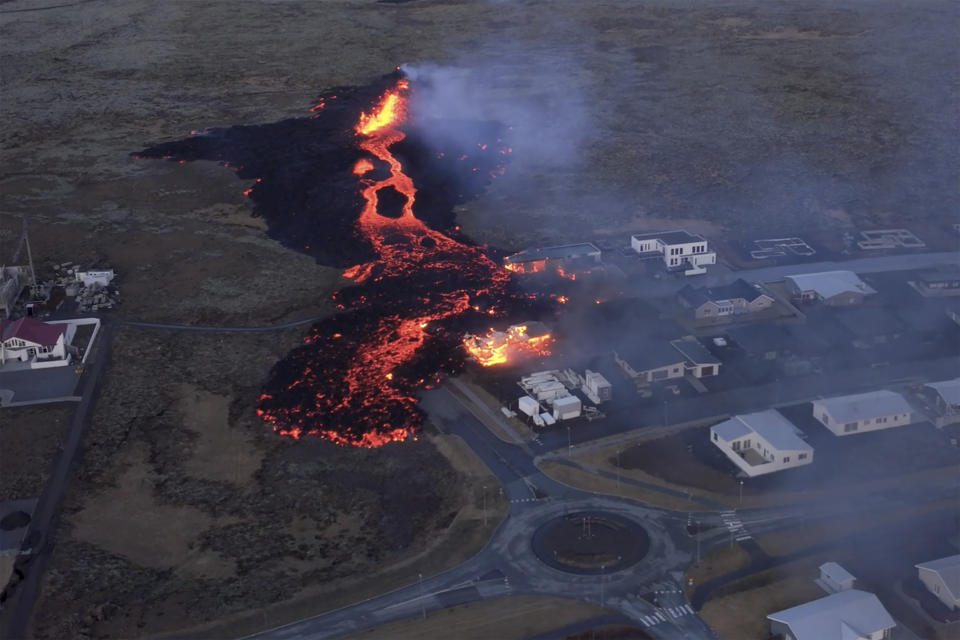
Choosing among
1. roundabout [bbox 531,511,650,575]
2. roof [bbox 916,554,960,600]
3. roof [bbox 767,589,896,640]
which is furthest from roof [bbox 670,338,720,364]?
roof [bbox 767,589,896,640]

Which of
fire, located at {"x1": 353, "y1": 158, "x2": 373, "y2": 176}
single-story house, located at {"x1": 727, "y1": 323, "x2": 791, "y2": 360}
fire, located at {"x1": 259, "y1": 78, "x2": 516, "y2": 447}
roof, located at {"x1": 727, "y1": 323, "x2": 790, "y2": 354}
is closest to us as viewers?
fire, located at {"x1": 259, "y1": 78, "x2": 516, "y2": 447}

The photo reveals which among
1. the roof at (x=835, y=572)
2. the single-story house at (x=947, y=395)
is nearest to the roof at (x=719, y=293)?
the single-story house at (x=947, y=395)

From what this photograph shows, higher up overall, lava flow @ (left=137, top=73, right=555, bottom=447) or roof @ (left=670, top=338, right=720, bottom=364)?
roof @ (left=670, top=338, right=720, bottom=364)

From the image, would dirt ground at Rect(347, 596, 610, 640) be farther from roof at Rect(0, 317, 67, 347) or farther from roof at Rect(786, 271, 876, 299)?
roof at Rect(786, 271, 876, 299)

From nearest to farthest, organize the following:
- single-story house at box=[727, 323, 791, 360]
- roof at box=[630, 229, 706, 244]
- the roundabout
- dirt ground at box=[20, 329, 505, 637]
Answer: dirt ground at box=[20, 329, 505, 637] → the roundabout → single-story house at box=[727, 323, 791, 360] → roof at box=[630, 229, 706, 244]

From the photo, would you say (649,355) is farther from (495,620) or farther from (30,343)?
(30,343)

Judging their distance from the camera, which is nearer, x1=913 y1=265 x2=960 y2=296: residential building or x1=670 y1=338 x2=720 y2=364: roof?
x1=670 y1=338 x2=720 y2=364: roof

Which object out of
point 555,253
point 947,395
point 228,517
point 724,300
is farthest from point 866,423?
point 228,517

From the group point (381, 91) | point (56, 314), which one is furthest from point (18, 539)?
point (381, 91)

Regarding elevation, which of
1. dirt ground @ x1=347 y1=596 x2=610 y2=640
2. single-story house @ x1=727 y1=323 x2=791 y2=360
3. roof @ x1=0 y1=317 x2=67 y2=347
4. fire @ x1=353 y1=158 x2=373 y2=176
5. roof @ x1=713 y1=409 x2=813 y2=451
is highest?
roof @ x1=713 y1=409 x2=813 y2=451
